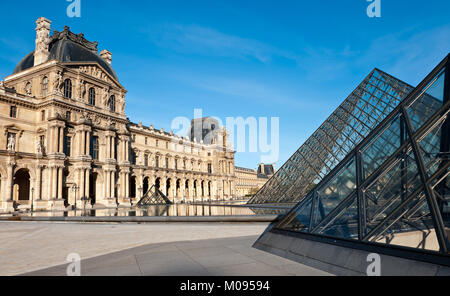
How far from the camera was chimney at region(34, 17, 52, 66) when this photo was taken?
1679 inches

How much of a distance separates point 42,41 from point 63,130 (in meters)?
13.2

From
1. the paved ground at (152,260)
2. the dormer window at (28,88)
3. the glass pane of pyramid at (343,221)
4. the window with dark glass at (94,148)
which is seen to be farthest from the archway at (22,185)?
the glass pane of pyramid at (343,221)

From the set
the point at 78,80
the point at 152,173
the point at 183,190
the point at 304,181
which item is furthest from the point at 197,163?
the point at 304,181

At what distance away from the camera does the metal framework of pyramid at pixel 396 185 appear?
536 centimetres

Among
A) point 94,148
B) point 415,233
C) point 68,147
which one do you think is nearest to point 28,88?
point 68,147

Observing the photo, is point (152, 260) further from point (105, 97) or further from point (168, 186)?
point (168, 186)

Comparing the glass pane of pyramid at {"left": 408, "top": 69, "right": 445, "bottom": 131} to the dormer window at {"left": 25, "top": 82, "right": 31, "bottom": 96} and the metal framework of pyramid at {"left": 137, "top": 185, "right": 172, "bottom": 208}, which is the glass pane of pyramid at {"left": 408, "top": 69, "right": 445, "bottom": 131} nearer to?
the metal framework of pyramid at {"left": 137, "top": 185, "right": 172, "bottom": 208}

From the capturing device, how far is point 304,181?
79.0ft

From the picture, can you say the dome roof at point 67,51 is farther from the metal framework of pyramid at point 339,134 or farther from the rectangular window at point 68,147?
the metal framework of pyramid at point 339,134

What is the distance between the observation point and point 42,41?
1683 inches

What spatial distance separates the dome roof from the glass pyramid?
44222mm

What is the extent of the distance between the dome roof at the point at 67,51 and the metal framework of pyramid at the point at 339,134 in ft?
111

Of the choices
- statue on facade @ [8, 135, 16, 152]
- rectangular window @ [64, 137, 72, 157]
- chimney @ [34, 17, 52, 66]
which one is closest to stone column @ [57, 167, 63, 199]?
rectangular window @ [64, 137, 72, 157]
